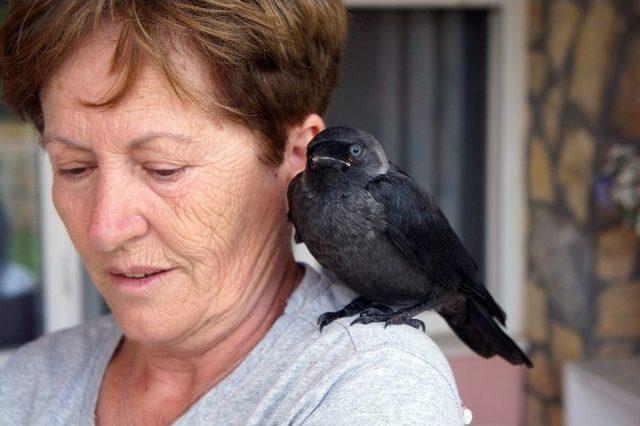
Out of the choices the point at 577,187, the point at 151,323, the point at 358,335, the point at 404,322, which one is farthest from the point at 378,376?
the point at 577,187

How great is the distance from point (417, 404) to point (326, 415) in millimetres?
101

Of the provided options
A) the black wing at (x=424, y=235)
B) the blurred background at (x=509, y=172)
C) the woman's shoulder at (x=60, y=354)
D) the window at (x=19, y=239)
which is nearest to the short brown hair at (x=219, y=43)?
the black wing at (x=424, y=235)

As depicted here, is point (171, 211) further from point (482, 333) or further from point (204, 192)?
point (482, 333)

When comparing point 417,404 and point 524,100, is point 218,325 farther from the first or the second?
point 524,100

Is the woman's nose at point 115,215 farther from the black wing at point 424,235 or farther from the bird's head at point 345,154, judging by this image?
the black wing at point 424,235

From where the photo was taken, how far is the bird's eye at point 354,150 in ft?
3.83

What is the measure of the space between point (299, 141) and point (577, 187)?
2.08m

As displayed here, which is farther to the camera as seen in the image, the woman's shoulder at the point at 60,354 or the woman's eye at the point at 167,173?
the woman's shoulder at the point at 60,354

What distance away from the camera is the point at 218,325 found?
1.12 meters


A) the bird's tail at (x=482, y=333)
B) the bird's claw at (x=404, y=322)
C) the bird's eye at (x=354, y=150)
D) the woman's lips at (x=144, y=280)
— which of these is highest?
the bird's eye at (x=354, y=150)

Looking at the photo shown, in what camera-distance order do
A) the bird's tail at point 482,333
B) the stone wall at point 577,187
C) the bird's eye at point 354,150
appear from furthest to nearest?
the stone wall at point 577,187, the bird's tail at point 482,333, the bird's eye at point 354,150

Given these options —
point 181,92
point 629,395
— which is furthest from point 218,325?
point 629,395

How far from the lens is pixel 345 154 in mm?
1160

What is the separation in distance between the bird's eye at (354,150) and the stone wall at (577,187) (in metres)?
1.86
